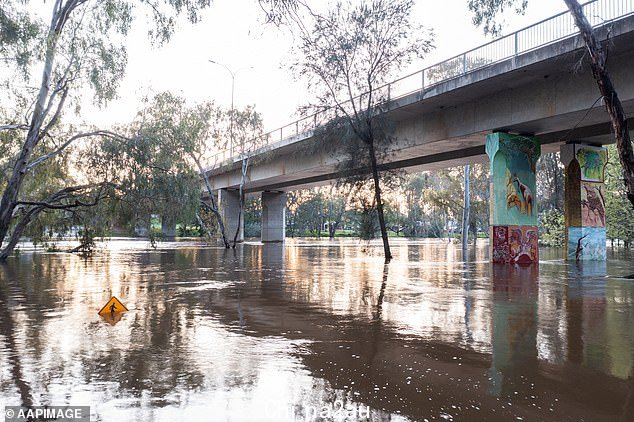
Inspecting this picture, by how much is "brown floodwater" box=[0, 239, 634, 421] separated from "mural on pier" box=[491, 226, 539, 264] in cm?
1088

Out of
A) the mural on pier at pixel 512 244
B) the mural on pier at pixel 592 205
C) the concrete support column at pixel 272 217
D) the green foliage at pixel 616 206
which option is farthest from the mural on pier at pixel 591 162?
the concrete support column at pixel 272 217

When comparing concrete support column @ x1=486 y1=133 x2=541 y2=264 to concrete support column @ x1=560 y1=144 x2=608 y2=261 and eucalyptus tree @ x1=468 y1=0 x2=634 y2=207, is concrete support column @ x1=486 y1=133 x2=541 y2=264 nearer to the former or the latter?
concrete support column @ x1=560 y1=144 x2=608 y2=261

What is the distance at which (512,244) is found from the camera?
76.0ft

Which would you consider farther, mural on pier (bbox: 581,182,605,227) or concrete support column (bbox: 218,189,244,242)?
concrete support column (bbox: 218,189,244,242)

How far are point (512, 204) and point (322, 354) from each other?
62.5 ft

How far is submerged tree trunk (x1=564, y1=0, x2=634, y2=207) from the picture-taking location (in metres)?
14.2

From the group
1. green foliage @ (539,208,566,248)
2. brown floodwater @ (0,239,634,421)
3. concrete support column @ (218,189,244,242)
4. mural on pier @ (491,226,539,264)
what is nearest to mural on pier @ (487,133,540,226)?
mural on pier @ (491,226,539,264)

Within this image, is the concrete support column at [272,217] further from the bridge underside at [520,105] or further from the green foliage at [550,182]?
the bridge underside at [520,105]

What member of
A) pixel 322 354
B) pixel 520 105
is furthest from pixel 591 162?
pixel 322 354

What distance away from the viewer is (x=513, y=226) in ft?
76.2

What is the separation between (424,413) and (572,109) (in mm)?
17161

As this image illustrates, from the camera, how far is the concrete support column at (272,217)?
57378 mm

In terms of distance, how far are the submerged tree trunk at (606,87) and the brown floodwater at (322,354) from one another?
14.1 ft

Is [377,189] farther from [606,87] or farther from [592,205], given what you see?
[606,87]
